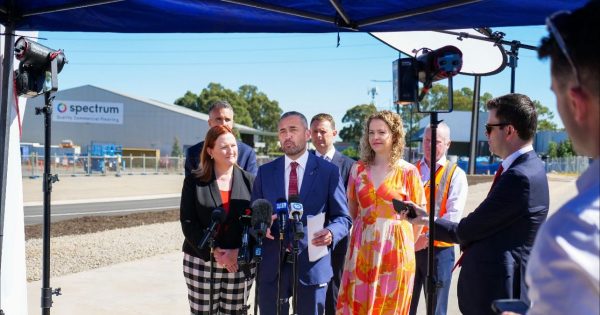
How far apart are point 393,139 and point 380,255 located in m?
0.99

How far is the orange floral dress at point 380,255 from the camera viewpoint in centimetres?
456

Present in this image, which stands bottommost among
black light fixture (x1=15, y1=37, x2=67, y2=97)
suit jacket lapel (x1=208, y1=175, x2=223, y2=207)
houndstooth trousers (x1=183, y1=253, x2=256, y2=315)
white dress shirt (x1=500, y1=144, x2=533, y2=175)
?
houndstooth trousers (x1=183, y1=253, x2=256, y2=315)

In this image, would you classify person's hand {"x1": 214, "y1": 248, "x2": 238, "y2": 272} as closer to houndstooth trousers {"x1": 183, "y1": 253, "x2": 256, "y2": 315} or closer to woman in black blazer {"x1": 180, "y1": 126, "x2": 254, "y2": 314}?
woman in black blazer {"x1": 180, "y1": 126, "x2": 254, "y2": 314}

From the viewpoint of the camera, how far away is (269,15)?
443cm

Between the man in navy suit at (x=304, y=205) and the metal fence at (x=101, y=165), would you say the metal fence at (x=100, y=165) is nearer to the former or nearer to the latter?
the metal fence at (x=101, y=165)

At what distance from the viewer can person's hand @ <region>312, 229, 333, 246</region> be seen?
13.7 feet

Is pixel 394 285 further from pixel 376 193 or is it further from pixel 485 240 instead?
pixel 485 240

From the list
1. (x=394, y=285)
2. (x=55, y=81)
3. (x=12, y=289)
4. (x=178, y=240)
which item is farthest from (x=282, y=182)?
(x=178, y=240)

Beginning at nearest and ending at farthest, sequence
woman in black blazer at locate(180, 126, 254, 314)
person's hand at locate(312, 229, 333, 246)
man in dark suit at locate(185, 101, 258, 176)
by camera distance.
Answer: person's hand at locate(312, 229, 333, 246), woman in black blazer at locate(180, 126, 254, 314), man in dark suit at locate(185, 101, 258, 176)

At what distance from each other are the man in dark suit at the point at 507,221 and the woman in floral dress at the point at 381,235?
4.06 ft

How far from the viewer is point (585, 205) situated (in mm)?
1253

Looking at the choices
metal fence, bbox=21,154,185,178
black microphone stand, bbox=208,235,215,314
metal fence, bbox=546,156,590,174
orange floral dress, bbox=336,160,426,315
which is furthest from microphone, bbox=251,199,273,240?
metal fence, bbox=546,156,590,174

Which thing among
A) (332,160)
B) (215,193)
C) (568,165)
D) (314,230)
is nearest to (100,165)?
(332,160)

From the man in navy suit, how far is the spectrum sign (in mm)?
63418
